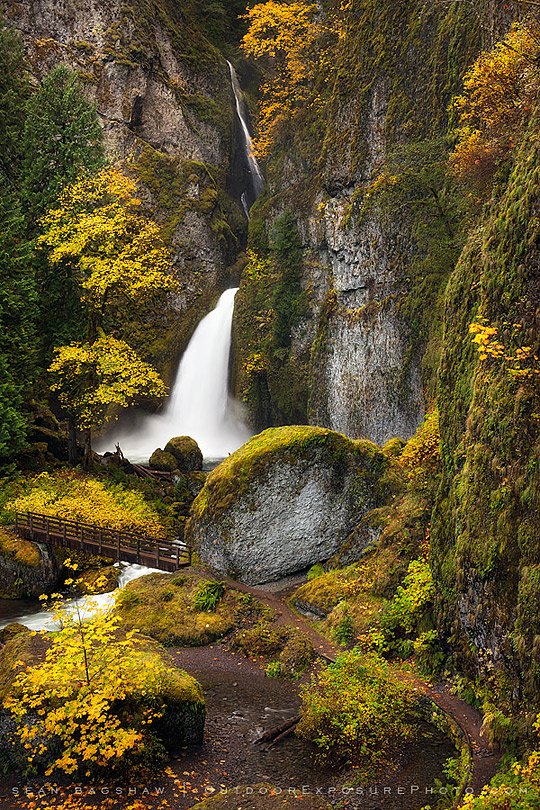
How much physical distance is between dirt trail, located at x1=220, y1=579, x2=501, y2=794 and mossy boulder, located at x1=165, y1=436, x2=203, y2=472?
1329cm

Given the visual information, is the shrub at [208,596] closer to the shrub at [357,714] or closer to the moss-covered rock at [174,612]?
the moss-covered rock at [174,612]

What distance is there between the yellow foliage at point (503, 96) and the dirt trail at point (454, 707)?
31.1ft

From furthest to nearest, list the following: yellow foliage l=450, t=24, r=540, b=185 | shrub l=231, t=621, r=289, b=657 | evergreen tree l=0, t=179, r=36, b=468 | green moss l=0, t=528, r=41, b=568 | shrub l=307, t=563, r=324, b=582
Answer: evergreen tree l=0, t=179, r=36, b=468 → green moss l=0, t=528, r=41, b=568 → shrub l=307, t=563, r=324, b=582 → shrub l=231, t=621, r=289, b=657 → yellow foliage l=450, t=24, r=540, b=185

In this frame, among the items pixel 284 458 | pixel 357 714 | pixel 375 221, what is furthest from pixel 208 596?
→ pixel 375 221

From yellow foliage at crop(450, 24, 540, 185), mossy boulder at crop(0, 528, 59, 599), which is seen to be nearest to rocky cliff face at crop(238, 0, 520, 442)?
yellow foliage at crop(450, 24, 540, 185)

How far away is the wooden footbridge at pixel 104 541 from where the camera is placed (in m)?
18.8

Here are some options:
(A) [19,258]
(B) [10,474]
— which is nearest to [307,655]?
(B) [10,474]

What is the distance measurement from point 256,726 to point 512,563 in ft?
16.8

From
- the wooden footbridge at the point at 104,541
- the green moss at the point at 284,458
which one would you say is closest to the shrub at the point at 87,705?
the green moss at the point at 284,458

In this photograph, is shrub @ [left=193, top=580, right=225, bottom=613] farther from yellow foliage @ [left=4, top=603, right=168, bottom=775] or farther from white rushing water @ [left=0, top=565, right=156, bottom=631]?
yellow foliage @ [left=4, top=603, right=168, bottom=775]

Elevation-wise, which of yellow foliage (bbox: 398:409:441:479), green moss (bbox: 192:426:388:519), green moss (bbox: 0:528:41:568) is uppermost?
yellow foliage (bbox: 398:409:441:479)

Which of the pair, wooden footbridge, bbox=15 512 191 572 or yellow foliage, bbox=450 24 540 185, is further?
wooden footbridge, bbox=15 512 191 572

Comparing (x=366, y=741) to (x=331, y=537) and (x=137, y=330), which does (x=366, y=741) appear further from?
(x=137, y=330)

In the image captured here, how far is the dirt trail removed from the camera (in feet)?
26.4
